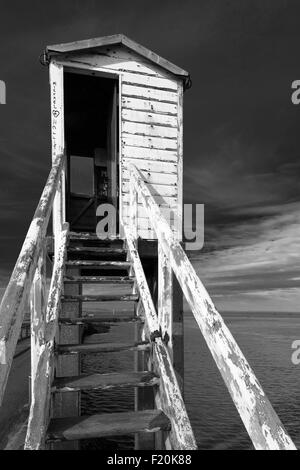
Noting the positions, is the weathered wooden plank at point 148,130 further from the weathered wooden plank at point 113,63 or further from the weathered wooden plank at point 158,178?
the weathered wooden plank at point 113,63

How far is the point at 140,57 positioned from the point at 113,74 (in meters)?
0.70

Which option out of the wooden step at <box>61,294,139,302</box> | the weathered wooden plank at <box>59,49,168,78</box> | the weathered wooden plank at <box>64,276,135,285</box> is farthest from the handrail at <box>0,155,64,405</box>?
the weathered wooden plank at <box>59,49,168,78</box>

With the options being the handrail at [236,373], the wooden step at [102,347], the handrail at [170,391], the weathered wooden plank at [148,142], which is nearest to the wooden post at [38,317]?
the wooden step at [102,347]

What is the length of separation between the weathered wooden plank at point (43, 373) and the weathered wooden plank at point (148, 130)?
12.2 ft

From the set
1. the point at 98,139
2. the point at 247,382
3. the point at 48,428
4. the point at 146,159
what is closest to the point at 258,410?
the point at 247,382

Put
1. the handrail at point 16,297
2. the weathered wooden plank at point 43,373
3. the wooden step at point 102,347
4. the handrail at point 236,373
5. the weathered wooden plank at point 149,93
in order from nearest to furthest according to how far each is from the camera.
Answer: the handrail at point 236,373 → the handrail at point 16,297 → the weathered wooden plank at point 43,373 → the wooden step at point 102,347 → the weathered wooden plank at point 149,93

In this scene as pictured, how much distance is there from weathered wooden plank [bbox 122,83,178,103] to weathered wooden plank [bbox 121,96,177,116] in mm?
62

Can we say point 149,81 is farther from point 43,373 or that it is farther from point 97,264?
point 43,373

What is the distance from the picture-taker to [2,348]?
1884mm

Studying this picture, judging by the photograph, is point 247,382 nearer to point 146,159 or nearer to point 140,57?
point 146,159

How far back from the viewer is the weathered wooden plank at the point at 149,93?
272 inches

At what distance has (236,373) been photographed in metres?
1.97

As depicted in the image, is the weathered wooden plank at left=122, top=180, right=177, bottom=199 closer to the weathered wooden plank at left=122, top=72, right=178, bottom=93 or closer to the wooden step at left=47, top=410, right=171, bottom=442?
the weathered wooden plank at left=122, top=72, right=178, bottom=93

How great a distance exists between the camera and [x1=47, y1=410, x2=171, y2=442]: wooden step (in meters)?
2.67
